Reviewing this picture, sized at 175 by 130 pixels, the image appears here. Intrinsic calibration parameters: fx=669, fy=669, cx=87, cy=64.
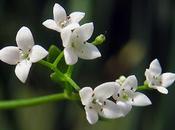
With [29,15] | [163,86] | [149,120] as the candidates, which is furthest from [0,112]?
[163,86]

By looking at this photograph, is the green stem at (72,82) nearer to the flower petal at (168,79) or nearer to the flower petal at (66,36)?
the flower petal at (66,36)

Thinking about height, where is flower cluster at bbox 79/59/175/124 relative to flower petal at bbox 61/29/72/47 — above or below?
below

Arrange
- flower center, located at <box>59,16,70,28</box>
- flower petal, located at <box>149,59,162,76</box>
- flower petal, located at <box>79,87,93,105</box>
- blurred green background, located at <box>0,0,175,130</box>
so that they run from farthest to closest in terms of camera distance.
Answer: blurred green background, located at <box>0,0,175,130</box> < flower petal, located at <box>149,59,162,76</box> < flower center, located at <box>59,16,70,28</box> < flower petal, located at <box>79,87,93,105</box>

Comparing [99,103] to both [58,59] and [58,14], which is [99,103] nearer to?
[58,59]

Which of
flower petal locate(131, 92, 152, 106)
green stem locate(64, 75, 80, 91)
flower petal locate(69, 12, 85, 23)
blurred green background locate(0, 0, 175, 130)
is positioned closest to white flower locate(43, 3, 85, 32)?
flower petal locate(69, 12, 85, 23)

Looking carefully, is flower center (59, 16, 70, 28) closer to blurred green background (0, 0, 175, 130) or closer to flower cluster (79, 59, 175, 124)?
flower cluster (79, 59, 175, 124)

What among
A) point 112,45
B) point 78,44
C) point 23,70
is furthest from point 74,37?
point 112,45

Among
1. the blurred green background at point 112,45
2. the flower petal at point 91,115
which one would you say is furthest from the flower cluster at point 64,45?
the blurred green background at point 112,45
